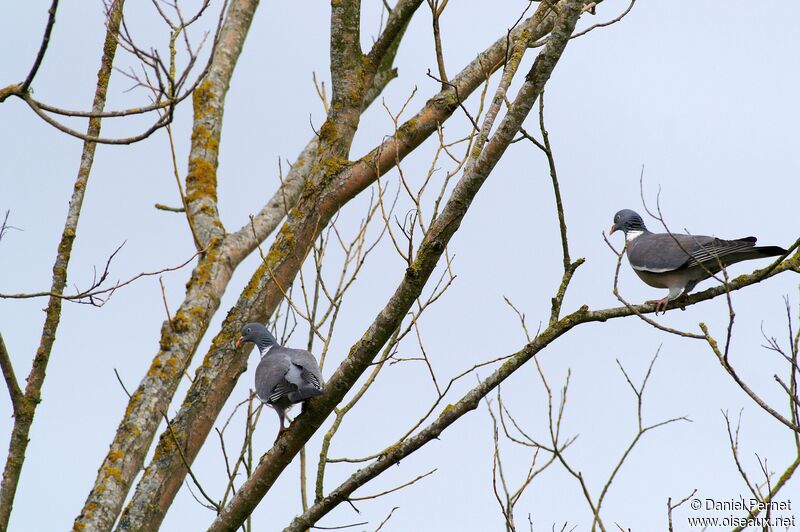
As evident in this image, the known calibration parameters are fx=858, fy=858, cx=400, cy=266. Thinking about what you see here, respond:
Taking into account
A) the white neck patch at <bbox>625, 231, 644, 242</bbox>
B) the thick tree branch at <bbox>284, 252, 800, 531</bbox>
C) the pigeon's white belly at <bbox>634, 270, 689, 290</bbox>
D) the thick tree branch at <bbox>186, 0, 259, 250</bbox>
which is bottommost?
the thick tree branch at <bbox>284, 252, 800, 531</bbox>

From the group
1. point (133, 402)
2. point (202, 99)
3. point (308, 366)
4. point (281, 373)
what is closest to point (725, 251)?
point (308, 366)

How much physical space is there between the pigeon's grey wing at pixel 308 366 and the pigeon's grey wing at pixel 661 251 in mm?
2173

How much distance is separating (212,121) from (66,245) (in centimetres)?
236

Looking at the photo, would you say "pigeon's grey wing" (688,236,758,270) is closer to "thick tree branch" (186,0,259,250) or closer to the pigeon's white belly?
the pigeon's white belly

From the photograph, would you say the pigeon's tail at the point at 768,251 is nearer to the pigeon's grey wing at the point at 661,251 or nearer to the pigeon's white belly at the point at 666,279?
the pigeon's grey wing at the point at 661,251

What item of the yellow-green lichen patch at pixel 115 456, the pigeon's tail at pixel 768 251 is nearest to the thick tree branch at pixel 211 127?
the yellow-green lichen patch at pixel 115 456

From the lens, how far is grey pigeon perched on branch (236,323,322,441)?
4.64 m

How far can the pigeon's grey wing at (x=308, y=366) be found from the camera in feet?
15.4

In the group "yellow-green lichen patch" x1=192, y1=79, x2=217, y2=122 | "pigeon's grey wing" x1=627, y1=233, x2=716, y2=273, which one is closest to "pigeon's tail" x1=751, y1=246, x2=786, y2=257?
"pigeon's grey wing" x1=627, y1=233, x2=716, y2=273

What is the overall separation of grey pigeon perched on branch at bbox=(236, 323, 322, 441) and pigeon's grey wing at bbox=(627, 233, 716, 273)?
218 cm

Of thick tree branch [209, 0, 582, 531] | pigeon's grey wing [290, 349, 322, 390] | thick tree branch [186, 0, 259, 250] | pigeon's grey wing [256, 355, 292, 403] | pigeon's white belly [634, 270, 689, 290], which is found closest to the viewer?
thick tree branch [209, 0, 582, 531]

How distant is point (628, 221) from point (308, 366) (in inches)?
120

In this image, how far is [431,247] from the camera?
349 centimetres

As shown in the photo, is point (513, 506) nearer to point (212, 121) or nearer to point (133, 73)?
point (133, 73)
